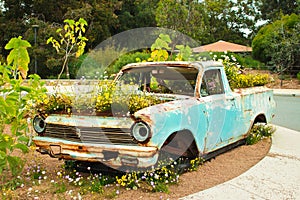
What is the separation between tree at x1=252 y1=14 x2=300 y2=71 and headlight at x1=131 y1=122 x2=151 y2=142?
23.5m

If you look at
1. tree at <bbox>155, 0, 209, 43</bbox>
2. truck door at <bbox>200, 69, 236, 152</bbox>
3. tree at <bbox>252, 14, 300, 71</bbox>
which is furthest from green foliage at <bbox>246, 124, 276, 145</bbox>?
tree at <bbox>155, 0, 209, 43</bbox>

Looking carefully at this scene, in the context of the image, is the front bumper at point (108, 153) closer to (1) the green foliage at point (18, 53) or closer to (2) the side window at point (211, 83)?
(1) the green foliage at point (18, 53)

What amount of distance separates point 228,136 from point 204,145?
0.90m

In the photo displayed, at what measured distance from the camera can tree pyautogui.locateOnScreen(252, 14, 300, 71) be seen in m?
26.6

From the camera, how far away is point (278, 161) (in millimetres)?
6457

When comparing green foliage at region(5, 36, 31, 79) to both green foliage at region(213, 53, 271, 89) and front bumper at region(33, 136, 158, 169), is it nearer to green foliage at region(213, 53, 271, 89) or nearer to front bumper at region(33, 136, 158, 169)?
front bumper at region(33, 136, 158, 169)

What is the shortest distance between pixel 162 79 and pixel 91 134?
85.2 inches

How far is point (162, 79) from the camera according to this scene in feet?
22.5

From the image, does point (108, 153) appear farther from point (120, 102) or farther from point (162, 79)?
point (162, 79)

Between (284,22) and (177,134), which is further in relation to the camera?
(284,22)

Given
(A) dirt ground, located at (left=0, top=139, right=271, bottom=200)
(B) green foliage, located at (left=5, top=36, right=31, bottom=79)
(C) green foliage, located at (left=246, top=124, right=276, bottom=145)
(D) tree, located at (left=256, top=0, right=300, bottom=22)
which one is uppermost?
(D) tree, located at (left=256, top=0, right=300, bottom=22)

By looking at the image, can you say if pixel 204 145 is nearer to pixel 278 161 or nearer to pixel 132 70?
pixel 278 161

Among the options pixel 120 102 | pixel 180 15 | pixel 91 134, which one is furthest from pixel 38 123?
pixel 180 15

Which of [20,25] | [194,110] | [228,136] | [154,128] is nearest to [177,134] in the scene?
[194,110]
